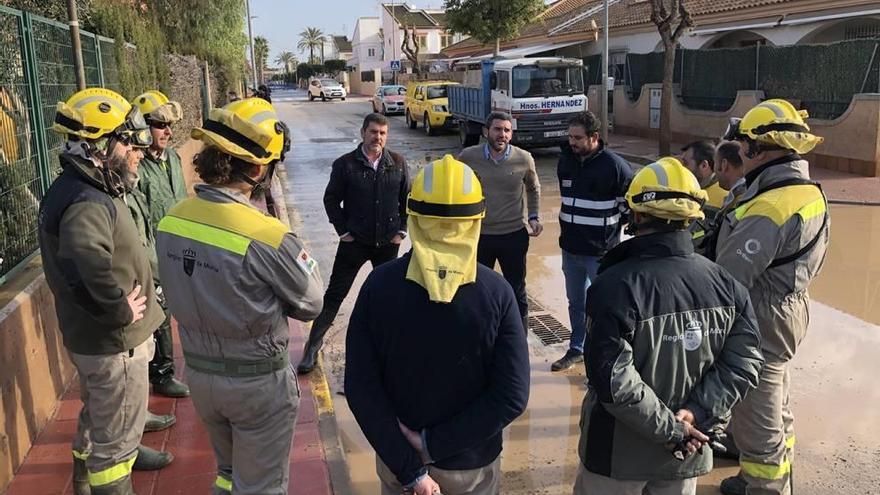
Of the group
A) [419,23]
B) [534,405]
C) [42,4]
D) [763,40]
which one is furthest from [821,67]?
[419,23]

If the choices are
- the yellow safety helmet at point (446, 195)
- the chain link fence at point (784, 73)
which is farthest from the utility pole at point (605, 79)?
the yellow safety helmet at point (446, 195)

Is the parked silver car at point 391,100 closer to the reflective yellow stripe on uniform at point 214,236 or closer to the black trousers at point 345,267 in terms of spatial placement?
the black trousers at point 345,267

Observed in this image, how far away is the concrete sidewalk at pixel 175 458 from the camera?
365cm

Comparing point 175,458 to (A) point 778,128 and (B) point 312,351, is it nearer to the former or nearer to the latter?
(B) point 312,351

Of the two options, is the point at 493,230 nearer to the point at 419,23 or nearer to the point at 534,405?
the point at 534,405

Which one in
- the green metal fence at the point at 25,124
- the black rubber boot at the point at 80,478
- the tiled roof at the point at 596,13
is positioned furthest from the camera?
the tiled roof at the point at 596,13

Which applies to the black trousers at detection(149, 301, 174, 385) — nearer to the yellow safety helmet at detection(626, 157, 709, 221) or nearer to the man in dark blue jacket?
the man in dark blue jacket

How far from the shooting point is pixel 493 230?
5289 mm

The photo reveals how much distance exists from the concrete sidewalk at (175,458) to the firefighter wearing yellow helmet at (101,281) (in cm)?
34

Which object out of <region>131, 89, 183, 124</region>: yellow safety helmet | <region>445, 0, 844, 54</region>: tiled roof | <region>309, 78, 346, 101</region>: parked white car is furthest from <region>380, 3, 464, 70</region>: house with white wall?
<region>131, 89, 183, 124</region>: yellow safety helmet

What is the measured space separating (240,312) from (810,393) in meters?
4.06

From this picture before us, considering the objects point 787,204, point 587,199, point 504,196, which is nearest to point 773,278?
point 787,204

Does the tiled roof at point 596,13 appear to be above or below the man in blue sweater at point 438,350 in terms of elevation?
above

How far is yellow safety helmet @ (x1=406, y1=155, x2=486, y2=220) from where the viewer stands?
2.14 meters
